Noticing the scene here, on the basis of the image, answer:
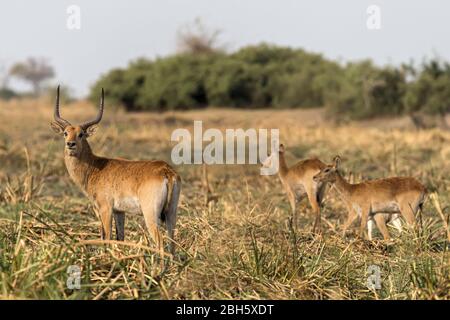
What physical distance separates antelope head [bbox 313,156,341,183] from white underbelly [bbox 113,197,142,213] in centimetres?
406

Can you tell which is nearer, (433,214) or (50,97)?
(433,214)

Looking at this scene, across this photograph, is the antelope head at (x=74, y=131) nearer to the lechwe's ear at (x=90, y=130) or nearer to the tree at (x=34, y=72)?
the lechwe's ear at (x=90, y=130)

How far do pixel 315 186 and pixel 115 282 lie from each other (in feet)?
18.4

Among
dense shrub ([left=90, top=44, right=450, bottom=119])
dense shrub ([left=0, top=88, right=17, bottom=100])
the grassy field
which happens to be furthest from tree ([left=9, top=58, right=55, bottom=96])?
the grassy field

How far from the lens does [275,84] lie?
121 ft

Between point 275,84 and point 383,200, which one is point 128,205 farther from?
point 275,84

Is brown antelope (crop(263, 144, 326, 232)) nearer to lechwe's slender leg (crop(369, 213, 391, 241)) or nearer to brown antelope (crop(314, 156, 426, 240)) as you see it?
brown antelope (crop(314, 156, 426, 240))

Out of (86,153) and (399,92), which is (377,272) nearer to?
(86,153)

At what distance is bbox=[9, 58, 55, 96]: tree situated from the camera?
7752 cm

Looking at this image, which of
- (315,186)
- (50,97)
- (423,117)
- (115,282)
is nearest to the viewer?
(115,282)

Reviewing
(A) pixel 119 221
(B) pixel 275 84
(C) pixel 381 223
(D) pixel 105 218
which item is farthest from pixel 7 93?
(D) pixel 105 218
